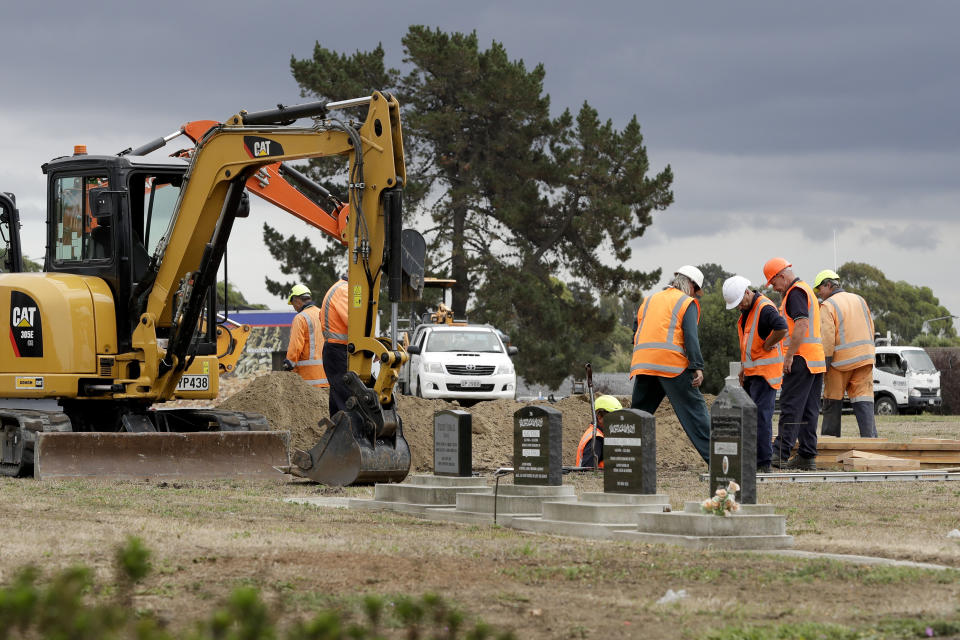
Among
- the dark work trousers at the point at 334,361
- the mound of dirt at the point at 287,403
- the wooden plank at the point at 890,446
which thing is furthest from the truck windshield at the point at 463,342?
the wooden plank at the point at 890,446

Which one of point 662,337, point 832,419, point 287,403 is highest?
point 662,337

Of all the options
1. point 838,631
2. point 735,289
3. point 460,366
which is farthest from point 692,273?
point 460,366

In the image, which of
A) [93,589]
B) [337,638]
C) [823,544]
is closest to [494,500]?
[823,544]

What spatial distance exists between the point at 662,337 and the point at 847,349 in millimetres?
4770

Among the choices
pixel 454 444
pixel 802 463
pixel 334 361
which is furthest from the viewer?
pixel 334 361

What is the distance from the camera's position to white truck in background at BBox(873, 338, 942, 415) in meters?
42.1

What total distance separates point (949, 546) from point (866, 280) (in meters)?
99.4

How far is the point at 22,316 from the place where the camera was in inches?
570

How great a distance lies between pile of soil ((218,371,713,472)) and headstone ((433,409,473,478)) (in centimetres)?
524

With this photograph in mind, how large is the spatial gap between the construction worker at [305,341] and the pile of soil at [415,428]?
0.38 metres

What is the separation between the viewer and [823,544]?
8.73 metres

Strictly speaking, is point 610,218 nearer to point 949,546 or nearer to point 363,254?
point 363,254

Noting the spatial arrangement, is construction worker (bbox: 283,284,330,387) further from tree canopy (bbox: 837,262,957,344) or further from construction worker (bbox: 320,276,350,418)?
tree canopy (bbox: 837,262,957,344)

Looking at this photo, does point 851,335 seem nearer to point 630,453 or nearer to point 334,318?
point 334,318
